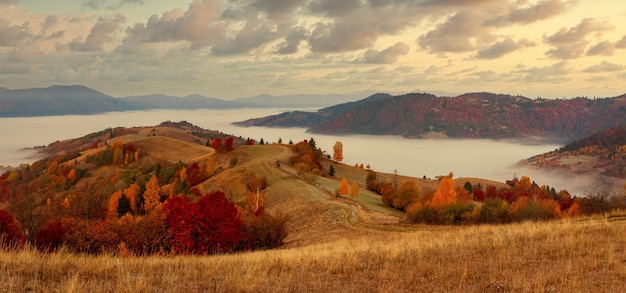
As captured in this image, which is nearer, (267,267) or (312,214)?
(267,267)

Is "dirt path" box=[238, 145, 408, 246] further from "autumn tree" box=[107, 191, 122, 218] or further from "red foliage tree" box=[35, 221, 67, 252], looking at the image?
"autumn tree" box=[107, 191, 122, 218]

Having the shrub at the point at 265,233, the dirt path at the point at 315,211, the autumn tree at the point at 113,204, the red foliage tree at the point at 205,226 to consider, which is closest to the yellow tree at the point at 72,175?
the autumn tree at the point at 113,204

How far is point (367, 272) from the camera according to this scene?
1441 cm

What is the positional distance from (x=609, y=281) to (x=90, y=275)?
14.9 meters

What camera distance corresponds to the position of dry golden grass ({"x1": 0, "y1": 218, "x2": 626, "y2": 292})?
1133cm

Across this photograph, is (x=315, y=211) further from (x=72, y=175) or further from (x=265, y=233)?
(x=72, y=175)

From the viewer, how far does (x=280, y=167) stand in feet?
397

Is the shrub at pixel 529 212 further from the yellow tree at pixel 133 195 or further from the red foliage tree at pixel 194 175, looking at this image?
the yellow tree at pixel 133 195

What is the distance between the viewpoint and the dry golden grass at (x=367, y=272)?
37.2 feet

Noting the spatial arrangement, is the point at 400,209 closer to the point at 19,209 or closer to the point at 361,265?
the point at 19,209

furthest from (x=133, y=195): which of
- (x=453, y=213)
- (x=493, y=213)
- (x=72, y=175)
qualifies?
(x=493, y=213)

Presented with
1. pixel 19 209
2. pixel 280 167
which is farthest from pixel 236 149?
pixel 19 209

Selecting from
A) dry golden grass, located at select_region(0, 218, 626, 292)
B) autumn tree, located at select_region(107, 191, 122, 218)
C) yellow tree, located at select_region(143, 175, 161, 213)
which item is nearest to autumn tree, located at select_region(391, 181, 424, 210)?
yellow tree, located at select_region(143, 175, 161, 213)

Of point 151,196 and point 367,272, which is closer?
point 367,272
